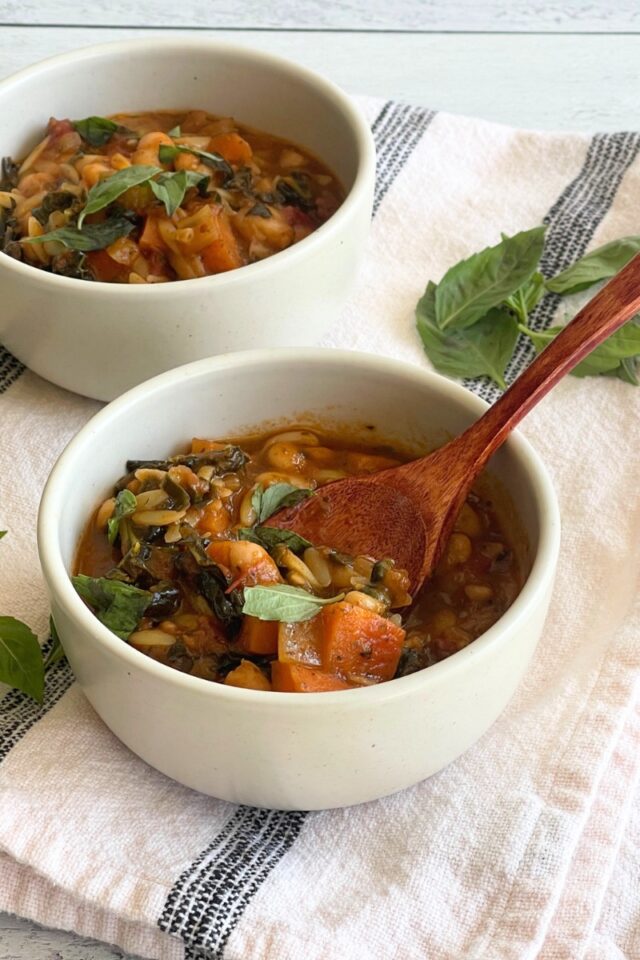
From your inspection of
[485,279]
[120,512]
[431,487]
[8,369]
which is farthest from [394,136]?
[120,512]

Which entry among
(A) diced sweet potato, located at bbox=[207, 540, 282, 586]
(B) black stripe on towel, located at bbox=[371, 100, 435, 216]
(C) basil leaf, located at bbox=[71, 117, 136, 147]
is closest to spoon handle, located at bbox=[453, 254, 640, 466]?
(A) diced sweet potato, located at bbox=[207, 540, 282, 586]

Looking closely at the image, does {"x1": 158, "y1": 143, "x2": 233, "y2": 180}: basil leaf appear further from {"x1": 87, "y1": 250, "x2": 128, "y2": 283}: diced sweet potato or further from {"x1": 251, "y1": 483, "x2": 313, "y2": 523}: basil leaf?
{"x1": 251, "y1": 483, "x2": 313, "y2": 523}: basil leaf

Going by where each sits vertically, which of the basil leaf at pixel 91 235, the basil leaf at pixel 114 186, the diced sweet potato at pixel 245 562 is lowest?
the diced sweet potato at pixel 245 562

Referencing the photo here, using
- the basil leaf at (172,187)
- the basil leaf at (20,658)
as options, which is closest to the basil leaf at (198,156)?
the basil leaf at (172,187)

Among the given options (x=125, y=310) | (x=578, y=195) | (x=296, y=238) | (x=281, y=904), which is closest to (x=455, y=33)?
(x=578, y=195)

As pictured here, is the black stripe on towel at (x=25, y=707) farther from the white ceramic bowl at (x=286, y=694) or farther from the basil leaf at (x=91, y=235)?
the basil leaf at (x=91, y=235)
